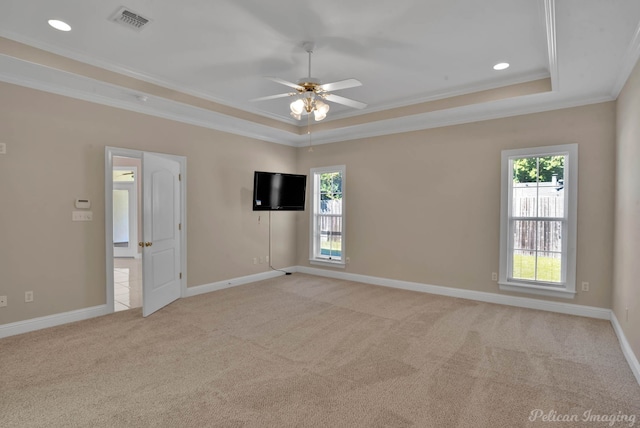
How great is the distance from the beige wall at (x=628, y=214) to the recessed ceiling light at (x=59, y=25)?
5.02m

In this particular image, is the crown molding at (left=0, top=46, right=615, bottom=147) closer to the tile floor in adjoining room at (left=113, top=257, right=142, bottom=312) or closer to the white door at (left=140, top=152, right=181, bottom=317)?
the white door at (left=140, top=152, right=181, bottom=317)

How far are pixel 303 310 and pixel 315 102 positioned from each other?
2.65m

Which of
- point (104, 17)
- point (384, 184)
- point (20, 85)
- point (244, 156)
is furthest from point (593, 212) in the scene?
point (20, 85)

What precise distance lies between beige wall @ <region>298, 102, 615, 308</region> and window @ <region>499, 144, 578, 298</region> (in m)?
0.10

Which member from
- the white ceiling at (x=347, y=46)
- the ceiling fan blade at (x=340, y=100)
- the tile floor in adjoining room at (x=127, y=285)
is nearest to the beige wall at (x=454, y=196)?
the white ceiling at (x=347, y=46)

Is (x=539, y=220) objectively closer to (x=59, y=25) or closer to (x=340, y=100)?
(x=340, y=100)

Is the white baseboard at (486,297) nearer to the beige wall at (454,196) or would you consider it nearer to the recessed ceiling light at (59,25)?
the beige wall at (454,196)

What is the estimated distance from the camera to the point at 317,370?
9.18ft

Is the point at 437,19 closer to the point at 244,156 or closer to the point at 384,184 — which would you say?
the point at 384,184

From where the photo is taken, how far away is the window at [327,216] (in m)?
6.42

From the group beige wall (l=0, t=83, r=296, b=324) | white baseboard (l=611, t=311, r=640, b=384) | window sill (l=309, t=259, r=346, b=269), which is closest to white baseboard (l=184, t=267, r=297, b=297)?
beige wall (l=0, t=83, r=296, b=324)

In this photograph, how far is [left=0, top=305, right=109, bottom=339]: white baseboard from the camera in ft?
11.4

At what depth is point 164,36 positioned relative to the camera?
122 inches

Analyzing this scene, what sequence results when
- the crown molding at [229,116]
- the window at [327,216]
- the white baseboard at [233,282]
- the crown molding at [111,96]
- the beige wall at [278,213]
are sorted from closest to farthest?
the crown molding at [111,96] → the crown molding at [229,116] → the beige wall at [278,213] → the white baseboard at [233,282] → the window at [327,216]
